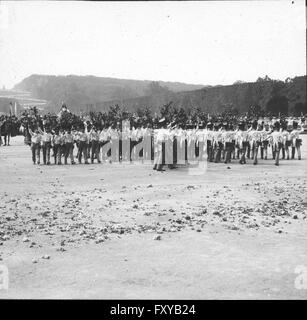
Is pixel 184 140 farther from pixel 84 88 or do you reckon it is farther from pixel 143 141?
pixel 84 88

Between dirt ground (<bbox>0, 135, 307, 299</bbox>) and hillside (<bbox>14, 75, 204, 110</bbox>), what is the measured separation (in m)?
79.0

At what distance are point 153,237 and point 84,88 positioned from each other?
101018 mm

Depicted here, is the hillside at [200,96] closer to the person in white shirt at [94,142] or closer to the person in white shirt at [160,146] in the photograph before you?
the person in white shirt at [94,142]

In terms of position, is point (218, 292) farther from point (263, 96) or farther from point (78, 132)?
point (263, 96)

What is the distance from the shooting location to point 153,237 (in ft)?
27.8

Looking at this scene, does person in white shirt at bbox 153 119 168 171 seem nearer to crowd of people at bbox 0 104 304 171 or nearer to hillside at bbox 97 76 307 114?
crowd of people at bbox 0 104 304 171

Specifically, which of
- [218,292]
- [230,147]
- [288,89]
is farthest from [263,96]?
[218,292]

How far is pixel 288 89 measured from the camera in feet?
181

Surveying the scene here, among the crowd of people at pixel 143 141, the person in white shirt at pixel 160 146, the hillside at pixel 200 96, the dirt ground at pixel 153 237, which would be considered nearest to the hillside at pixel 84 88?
the hillside at pixel 200 96

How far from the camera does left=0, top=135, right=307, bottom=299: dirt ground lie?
621 centimetres

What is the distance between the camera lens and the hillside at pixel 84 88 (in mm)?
99062

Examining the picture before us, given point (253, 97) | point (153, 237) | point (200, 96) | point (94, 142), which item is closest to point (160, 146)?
point (94, 142)

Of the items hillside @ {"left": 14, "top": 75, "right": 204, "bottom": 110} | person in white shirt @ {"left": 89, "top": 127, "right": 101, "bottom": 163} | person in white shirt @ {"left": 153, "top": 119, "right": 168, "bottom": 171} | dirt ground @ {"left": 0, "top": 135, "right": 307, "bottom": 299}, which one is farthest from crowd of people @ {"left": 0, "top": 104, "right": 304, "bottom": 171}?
hillside @ {"left": 14, "top": 75, "right": 204, "bottom": 110}
